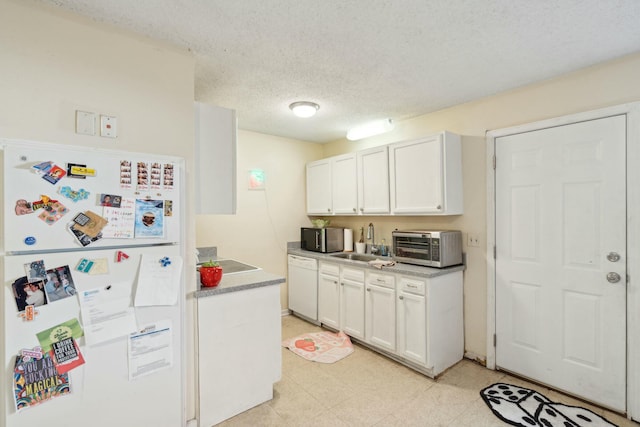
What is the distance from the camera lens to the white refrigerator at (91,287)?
1421 mm

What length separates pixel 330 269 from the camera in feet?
11.7

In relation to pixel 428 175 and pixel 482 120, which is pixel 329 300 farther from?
pixel 482 120

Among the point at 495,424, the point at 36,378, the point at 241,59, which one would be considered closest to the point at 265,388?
the point at 36,378

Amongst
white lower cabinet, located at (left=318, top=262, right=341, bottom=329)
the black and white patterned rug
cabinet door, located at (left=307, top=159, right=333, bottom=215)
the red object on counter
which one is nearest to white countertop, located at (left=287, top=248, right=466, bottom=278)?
white lower cabinet, located at (left=318, top=262, right=341, bottom=329)

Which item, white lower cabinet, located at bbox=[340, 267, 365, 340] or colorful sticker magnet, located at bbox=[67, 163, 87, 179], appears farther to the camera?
white lower cabinet, located at bbox=[340, 267, 365, 340]

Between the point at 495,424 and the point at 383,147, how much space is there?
255cm

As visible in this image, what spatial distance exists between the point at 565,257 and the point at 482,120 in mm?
1362

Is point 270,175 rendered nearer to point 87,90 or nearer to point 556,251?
point 87,90

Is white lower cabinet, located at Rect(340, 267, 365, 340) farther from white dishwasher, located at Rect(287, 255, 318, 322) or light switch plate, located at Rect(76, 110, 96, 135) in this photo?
light switch plate, located at Rect(76, 110, 96, 135)

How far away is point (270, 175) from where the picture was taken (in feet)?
13.4

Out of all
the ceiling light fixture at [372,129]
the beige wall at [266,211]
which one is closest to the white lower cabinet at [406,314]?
the beige wall at [266,211]

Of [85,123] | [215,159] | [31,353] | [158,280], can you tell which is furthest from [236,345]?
[85,123]

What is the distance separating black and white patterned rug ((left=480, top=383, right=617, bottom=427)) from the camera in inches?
79.5

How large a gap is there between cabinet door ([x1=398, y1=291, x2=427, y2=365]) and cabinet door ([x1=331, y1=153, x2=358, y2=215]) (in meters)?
1.29
